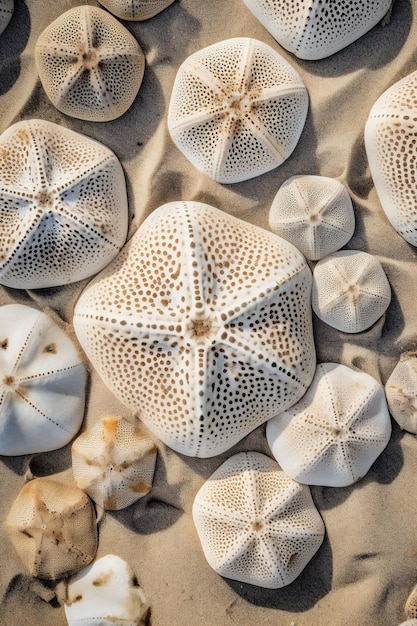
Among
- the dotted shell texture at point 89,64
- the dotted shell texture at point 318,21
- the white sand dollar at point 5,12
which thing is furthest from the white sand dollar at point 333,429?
the white sand dollar at point 5,12

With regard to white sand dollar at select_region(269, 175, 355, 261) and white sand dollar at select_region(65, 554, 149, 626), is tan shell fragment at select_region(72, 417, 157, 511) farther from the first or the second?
white sand dollar at select_region(269, 175, 355, 261)

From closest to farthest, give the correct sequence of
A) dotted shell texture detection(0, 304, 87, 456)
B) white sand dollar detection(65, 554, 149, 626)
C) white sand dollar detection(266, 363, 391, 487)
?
white sand dollar detection(266, 363, 391, 487)
dotted shell texture detection(0, 304, 87, 456)
white sand dollar detection(65, 554, 149, 626)

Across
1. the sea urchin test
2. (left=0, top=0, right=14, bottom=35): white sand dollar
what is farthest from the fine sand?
the sea urchin test

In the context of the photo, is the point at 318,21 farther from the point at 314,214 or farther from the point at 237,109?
the point at 314,214

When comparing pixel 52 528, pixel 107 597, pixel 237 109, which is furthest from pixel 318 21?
pixel 107 597

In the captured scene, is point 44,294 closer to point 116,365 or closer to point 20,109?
point 116,365

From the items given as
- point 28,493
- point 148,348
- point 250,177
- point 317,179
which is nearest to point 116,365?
point 148,348
